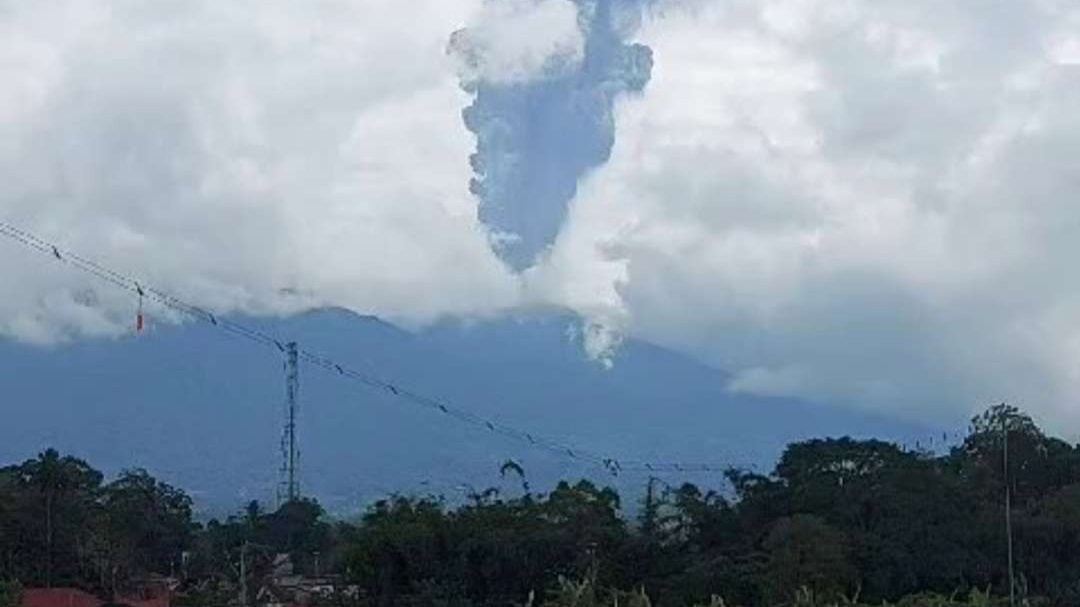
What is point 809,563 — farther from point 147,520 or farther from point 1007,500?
point 147,520

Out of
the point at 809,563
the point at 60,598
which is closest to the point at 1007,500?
the point at 809,563

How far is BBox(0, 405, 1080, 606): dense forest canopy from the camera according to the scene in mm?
35625

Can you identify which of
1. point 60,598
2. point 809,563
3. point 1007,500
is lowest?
point 60,598

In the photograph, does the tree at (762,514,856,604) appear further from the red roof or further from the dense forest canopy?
the red roof

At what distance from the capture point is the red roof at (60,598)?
129ft

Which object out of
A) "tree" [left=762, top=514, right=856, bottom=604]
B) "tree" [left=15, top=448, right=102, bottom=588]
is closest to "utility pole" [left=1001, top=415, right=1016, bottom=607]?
"tree" [left=762, top=514, right=856, bottom=604]

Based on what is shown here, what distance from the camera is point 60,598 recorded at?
40.2 meters

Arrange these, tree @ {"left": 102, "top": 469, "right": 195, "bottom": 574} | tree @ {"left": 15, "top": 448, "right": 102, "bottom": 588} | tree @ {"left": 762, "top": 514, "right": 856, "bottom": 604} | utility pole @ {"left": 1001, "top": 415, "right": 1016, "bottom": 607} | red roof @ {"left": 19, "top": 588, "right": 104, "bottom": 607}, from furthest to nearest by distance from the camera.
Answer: tree @ {"left": 102, "top": 469, "right": 195, "bottom": 574} < tree @ {"left": 15, "top": 448, "right": 102, "bottom": 588} < red roof @ {"left": 19, "top": 588, "right": 104, "bottom": 607} < utility pole @ {"left": 1001, "top": 415, "right": 1016, "bottom": 607} < tree @ {"left": 762, "top": 514, "right": 856, "bottom": 604}

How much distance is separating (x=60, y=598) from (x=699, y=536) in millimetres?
15173

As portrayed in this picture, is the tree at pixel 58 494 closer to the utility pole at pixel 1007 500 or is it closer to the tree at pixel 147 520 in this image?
the tree at pixel 147 520

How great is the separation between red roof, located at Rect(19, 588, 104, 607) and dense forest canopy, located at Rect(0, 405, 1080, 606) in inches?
34.8

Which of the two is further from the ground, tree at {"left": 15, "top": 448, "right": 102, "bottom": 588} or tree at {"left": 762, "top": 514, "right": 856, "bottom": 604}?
tree at {"left": 15, "top": 448, "right": 102, "bottom": 588}

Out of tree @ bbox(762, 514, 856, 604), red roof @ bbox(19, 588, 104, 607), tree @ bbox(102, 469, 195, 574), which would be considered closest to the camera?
tree @ bbox(762, 514, 856, 604)

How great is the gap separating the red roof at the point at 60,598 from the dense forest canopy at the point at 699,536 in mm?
883
